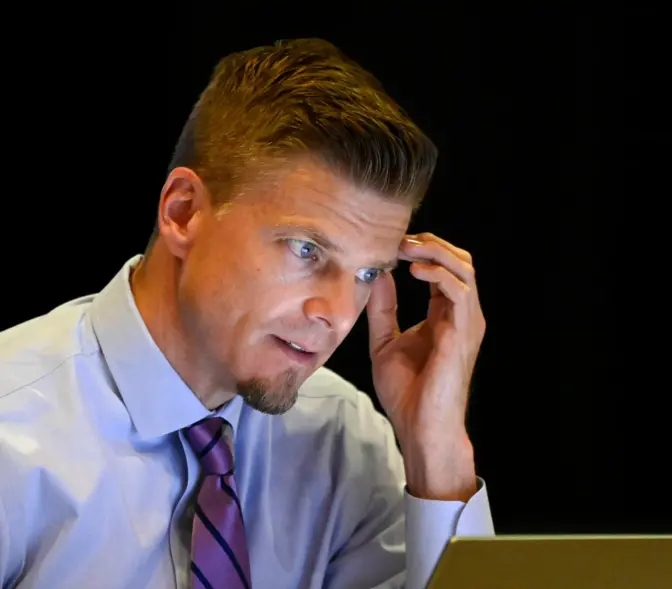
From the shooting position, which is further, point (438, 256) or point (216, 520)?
point (438, 256)

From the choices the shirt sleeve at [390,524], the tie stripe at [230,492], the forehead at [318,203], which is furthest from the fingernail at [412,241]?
the tie stripe at [230,492]

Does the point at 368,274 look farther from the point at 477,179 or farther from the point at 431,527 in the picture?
the point at 477,179

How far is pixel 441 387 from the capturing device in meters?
1.52

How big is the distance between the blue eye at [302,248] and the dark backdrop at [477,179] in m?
0.77

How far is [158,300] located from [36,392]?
0.23 metres

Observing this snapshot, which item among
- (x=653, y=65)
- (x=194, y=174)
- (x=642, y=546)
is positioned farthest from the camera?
(x=653, y=65)

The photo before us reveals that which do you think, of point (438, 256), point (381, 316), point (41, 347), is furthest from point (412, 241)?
point (41, 347)

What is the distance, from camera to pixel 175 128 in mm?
1982

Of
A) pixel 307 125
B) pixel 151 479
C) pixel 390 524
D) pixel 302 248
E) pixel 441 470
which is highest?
pixel 307 125

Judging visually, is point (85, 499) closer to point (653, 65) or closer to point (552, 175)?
point (552, 175)

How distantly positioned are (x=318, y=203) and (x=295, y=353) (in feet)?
0.75

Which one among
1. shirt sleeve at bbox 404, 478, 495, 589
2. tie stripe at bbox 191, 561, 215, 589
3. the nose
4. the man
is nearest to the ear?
the man

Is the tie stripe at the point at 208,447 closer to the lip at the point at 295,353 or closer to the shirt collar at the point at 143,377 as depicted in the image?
the shirt collar at the point at 143,377

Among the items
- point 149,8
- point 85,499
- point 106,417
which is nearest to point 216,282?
point 106,417
